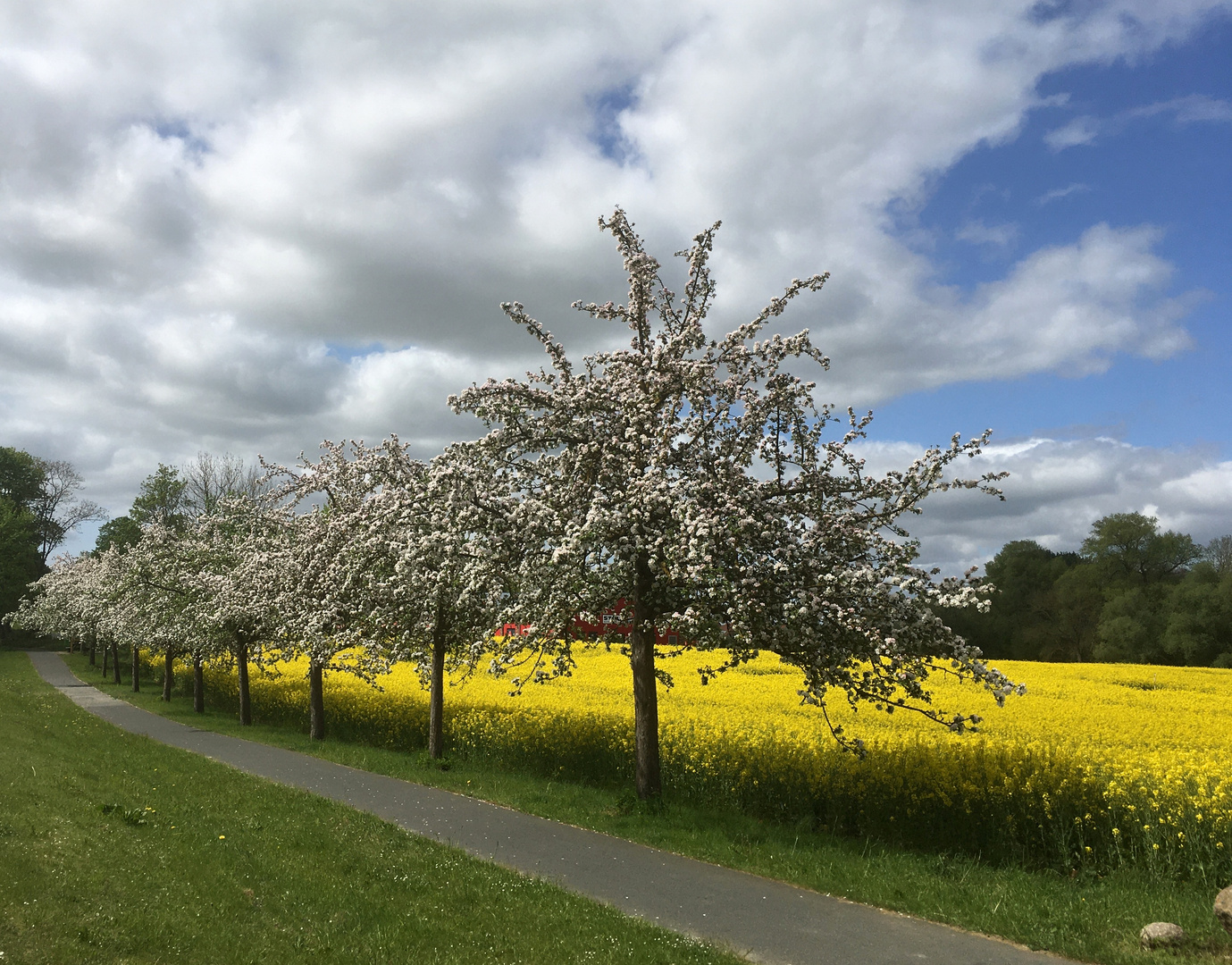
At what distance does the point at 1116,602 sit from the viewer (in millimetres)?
58438

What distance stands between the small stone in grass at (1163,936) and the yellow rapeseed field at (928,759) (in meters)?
2.51

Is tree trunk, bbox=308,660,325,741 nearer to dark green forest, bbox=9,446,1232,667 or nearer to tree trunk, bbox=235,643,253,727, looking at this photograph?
tree trunk, bbox=235,643,253,727

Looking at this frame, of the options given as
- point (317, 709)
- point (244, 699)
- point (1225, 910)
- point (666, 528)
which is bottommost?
point (1225, 910)

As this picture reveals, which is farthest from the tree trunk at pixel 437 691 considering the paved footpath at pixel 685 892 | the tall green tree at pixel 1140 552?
the tall green tree at pixel 1140 552

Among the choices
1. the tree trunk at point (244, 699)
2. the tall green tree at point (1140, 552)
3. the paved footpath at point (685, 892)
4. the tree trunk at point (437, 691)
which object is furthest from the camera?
the tall green tree at point (1140, 552)

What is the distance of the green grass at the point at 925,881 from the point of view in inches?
290

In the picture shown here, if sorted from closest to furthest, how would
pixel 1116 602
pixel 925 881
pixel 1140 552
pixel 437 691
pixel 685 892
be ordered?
1. pixel 685 892
2. pixel 925 881
3. pixel 437 691
4. pixel 1116 602
5. pixel 1140 552

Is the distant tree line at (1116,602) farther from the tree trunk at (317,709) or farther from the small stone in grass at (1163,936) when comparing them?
the small stone in grass at (1163,936)

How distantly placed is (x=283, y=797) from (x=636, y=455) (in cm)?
784

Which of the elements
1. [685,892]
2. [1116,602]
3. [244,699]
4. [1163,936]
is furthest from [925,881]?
[1116,602]

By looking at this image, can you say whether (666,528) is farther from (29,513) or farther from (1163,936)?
(29,513)

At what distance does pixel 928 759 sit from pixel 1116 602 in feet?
186

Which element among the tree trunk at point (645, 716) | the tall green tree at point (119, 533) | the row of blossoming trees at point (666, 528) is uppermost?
the tall green tree at point (119, 533)

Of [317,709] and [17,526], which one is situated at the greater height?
[17,526]
